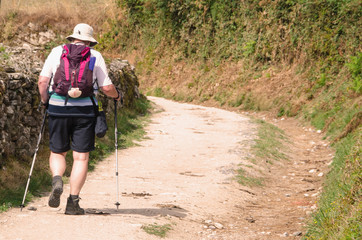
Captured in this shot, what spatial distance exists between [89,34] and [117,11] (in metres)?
29.5

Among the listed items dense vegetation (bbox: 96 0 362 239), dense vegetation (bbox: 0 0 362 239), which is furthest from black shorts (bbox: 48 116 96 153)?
dense vegetation (bbox: 96 0 362 239)

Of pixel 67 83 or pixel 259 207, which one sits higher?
pixel 67 83

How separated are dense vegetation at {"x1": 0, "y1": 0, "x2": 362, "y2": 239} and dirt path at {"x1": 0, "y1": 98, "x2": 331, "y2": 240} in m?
1.16

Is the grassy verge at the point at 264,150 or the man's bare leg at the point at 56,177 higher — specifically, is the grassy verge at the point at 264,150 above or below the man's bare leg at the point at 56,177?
below

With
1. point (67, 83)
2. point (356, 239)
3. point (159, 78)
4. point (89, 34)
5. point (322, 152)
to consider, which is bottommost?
point (159, 78)

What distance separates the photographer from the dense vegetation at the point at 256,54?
684 inches

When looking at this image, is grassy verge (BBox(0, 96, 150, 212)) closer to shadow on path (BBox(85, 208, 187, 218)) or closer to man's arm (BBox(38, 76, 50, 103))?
shadow on path (BBox(85, 208, 187, 218))

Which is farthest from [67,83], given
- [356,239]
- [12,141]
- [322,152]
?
[322,152]

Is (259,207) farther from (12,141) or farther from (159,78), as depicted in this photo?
(159,78)

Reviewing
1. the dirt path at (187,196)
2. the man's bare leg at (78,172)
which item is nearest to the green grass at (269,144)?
the dirt path at (187,196)

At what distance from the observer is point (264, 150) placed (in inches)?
484

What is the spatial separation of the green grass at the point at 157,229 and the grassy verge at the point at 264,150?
3.48 metres

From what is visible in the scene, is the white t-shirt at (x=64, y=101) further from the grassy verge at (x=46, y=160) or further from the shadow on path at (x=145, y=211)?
the grassy verge at (x=46, y=160)

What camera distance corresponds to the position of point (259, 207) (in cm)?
852
